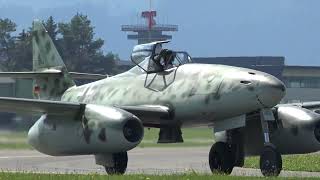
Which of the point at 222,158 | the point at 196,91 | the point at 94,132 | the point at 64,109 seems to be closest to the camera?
the point at 94,132

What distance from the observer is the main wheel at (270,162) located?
50.4ft

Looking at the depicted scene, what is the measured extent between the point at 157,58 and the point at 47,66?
5.49 meters

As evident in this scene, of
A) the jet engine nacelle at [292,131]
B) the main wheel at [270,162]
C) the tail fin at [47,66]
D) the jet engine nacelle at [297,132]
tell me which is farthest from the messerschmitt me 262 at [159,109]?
the tail fin at [47,66]

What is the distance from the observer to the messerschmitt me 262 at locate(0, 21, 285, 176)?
1573cm

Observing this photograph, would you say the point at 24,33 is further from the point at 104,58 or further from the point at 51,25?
the point at 104,58

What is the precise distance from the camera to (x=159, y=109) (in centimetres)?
1712

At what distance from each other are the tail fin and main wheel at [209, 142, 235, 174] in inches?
220

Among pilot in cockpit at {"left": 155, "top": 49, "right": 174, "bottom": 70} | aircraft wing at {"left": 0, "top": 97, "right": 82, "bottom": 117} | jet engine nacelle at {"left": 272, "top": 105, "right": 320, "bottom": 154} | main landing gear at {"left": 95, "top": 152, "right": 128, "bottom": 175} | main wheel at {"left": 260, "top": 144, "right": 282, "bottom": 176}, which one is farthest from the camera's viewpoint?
pilot in cockpit at {"left": 155, "top": 49, "right": 174, "bottom": 70}

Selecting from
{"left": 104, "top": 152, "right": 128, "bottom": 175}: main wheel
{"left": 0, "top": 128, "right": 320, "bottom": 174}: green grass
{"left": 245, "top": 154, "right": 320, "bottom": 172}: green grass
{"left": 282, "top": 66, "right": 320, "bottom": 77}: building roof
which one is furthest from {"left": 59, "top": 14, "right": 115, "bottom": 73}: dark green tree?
{"left": 104, "top": 152, "right": 128, "bottom": 175}: main wheel

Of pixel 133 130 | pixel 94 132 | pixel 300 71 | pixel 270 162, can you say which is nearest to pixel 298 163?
pixel 270 162

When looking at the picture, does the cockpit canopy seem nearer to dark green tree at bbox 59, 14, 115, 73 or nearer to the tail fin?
the tail fin

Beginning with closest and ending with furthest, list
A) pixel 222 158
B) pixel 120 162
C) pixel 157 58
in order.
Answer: pixel 222 158
pixel 157 58
pixel 120 162

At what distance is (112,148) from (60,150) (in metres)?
1.65

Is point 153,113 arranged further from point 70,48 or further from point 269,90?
point 70,48
